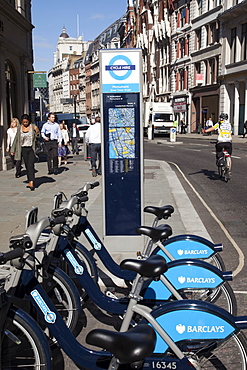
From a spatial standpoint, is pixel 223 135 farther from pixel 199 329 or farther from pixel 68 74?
pixel 68 74

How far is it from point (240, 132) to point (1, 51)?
103 ft

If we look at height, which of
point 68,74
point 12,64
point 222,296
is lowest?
point 222,296

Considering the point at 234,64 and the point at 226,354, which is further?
the point at 234,64

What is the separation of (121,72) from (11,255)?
140 inches

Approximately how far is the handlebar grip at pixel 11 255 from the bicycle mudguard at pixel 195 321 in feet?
3.02

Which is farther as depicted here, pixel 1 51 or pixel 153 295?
pixel 1 51

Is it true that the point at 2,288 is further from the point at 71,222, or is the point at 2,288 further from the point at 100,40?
the point at 100,40

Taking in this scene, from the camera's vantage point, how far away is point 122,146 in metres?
5.75

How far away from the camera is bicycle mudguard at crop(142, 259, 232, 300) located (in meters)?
3.50

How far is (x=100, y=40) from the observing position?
125m

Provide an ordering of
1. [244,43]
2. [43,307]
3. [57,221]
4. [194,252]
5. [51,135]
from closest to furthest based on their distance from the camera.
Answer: [43,307], [57,221], [194,252], [51,135], [244,43]

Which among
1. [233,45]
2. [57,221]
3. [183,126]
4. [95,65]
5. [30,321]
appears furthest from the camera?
[95,65]

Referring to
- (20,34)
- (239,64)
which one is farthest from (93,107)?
(20,34)

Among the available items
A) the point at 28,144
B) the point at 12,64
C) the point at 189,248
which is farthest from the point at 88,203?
the point at 12,64
